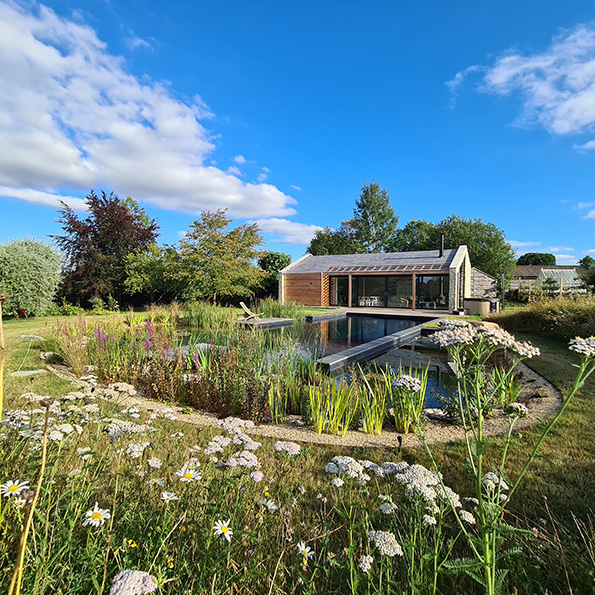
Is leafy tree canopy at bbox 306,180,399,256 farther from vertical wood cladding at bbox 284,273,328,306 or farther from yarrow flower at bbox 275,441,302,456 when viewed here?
yarrow flower at bbox 275,441,302,456

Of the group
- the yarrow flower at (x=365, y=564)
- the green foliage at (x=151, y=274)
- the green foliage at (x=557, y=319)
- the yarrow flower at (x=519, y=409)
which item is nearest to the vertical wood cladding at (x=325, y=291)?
the green foliage at (x=151, y=274)

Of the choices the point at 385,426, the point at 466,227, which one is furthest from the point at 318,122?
the point at 466,227

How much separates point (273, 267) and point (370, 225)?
17176 millimetres

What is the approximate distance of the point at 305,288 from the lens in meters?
21.8

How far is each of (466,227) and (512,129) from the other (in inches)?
934

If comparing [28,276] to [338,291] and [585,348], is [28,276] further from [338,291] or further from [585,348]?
[338,291]

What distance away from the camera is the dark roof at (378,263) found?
18628mm

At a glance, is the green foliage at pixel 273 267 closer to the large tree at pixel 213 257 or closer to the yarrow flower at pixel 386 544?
the large tree at pixel 213 257

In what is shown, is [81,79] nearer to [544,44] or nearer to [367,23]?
[367,23]

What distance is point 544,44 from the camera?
8758 millimetres

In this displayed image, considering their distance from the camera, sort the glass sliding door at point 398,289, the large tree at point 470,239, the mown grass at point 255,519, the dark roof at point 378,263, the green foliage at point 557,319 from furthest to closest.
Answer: the large tree at point 470,239
the glass sliding door at point 398,289
the dark roof at point 378,263
the green foliage at point 557,319
the mown grass at point 255,519

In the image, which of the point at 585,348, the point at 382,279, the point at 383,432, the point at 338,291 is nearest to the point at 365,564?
the point at 585,348

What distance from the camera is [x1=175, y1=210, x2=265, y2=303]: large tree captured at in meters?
16.4

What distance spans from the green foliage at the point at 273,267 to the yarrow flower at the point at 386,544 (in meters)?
22.5
